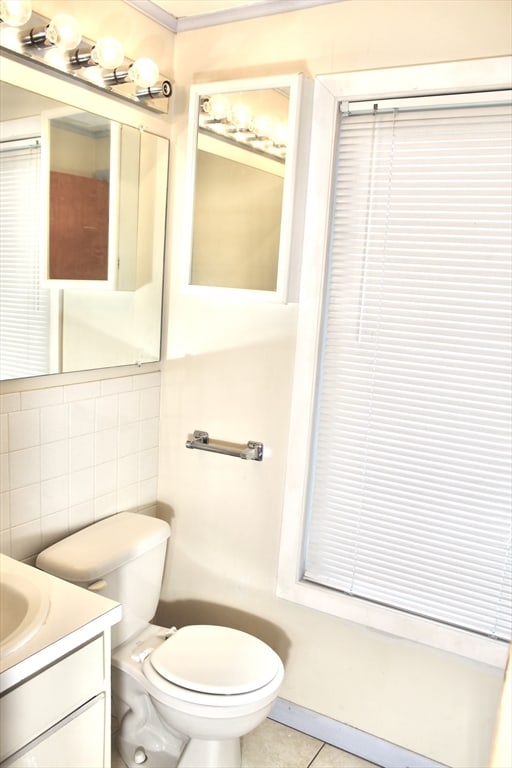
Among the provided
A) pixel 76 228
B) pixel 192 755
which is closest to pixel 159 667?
pixel 192 755

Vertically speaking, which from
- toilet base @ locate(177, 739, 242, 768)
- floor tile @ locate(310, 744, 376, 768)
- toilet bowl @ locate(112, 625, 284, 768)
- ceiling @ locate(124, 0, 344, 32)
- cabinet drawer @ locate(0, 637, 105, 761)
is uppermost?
ceiling @ locate(124, 0, 344, 32)

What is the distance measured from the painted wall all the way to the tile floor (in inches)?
4.3

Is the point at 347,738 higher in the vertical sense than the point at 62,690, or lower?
lower

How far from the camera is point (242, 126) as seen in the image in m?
1.90

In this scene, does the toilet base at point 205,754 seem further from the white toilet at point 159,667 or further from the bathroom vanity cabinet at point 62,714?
the bathroom vanity cabinet at point 62,714

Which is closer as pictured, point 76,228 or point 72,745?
point 72,745

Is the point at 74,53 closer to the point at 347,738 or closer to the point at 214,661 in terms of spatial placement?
the point at 214,661

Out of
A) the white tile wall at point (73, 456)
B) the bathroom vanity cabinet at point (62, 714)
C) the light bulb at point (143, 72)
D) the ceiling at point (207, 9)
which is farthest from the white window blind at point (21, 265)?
the bathroom vanity cabinet at point (62, 714)

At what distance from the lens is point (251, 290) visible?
192 cm

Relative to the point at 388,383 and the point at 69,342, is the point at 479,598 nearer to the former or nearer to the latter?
the point at 388,383

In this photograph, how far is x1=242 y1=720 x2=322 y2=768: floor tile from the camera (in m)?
1.92

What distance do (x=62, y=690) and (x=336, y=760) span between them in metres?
1.11

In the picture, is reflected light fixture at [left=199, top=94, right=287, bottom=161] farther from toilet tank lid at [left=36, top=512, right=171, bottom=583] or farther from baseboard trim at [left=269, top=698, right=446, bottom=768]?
baseboard trim at [left=269, top=698, right=446, bottom=768]

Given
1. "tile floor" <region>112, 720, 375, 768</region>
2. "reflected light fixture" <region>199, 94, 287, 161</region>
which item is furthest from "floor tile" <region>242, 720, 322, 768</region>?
"reflected light fixture" <region>199, 94, 287, 161</region>
